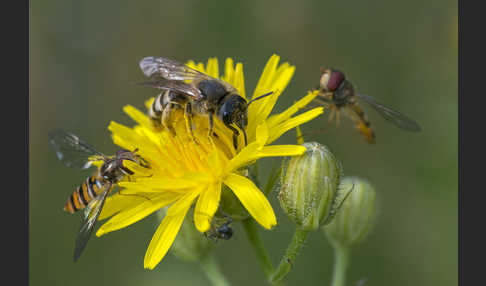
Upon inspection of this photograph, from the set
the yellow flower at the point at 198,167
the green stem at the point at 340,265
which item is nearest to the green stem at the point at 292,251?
the yellow flower at the point at 198,167

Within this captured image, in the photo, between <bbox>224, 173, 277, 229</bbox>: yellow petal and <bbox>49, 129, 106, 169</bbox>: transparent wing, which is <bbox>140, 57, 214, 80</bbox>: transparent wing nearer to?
<bbox>49, 129, 106, 169</bbox>: transparent wing

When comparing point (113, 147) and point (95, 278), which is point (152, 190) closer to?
point (95, 278)

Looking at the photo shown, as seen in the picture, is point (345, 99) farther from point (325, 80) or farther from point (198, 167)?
point (198, 167)

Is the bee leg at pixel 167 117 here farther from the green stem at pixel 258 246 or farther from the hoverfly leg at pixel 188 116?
the green stem at pixel 258 246

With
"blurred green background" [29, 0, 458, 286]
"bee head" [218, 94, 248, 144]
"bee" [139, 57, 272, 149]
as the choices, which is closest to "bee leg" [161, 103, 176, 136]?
"bee" [139, 57, 272, 149]

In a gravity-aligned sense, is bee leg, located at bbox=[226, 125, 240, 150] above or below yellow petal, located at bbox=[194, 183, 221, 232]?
above

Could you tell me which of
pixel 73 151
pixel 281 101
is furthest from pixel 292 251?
pixel 281 101
